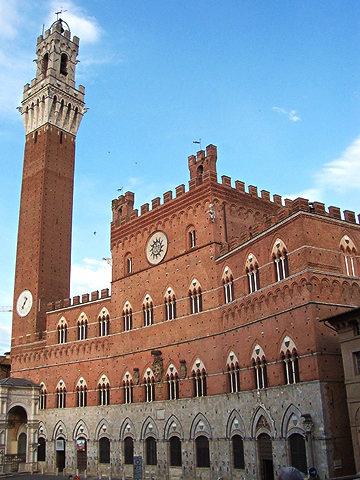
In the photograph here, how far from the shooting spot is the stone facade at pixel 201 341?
74.7 ft

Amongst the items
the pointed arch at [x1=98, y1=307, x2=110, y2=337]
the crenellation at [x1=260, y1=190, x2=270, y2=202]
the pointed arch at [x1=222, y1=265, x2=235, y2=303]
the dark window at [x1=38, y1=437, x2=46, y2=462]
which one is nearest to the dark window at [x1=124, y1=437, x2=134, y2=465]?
the pointed arch at [x1=98, y1=307, x2=110, y2=337]

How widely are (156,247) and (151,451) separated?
12.6 metres

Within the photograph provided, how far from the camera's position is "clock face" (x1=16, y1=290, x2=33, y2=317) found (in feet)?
146

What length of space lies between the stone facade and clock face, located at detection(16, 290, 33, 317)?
0.57 metres

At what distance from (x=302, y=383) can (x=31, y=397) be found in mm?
25530

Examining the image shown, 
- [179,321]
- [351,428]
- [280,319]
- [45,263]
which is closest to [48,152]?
[45,263]

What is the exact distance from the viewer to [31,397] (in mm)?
40875

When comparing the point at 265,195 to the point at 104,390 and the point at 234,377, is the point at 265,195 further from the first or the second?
A: the point at 104,390

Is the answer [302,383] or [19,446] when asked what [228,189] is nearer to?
[302,383]

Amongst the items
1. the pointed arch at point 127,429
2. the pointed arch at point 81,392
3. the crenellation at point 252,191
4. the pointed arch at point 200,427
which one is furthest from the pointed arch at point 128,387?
the crenellation at point 252,191

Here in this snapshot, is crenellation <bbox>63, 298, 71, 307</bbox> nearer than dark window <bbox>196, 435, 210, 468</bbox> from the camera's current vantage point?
No

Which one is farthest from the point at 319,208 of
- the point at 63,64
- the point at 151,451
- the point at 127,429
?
the point at 63,64

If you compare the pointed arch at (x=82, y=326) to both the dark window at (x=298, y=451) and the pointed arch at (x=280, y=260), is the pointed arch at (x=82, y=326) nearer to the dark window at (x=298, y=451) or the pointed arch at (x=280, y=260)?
the pointed arch at (x=280, y=260)

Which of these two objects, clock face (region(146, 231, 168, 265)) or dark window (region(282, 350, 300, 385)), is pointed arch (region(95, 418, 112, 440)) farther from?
dark window (region(282, 350, 300, 385))
